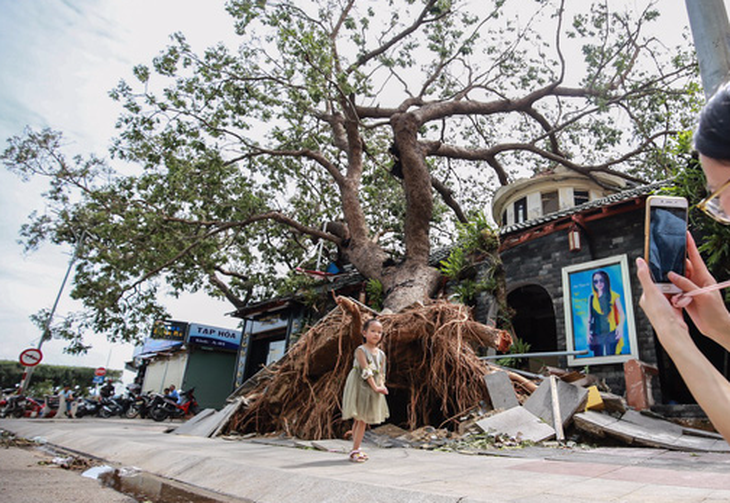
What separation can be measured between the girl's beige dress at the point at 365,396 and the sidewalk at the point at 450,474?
0.39 metres

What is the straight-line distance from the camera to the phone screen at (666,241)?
1.11m

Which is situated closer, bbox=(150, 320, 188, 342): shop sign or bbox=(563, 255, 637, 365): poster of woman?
bbox=(563, 255, 637, 365): poster of woman

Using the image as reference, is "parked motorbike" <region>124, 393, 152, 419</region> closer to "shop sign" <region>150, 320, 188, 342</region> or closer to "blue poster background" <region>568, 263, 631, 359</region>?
"shop sign" <region>150, 320, 188, 342</region>

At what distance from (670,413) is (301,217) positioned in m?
11.7

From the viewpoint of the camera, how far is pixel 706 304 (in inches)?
43.6

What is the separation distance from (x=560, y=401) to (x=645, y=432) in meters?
0.96

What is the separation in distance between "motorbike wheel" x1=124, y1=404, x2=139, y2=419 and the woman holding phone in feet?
57.6

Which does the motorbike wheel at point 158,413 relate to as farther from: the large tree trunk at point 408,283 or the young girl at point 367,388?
the young girl at point 367,388

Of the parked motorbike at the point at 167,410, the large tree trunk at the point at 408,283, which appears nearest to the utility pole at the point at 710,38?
the large tree trunk at the point at 408,283

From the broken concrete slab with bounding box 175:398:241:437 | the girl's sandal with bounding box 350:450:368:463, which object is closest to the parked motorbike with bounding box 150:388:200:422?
the broken concrete slab with bounding box 175:398:241:437

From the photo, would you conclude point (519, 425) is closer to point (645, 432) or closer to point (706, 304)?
point (645, 432)

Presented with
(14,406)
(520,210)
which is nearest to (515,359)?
(520,210)

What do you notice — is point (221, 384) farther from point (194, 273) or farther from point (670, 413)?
point (670, 413)

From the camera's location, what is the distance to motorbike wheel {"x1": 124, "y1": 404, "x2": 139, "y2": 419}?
15.6m
